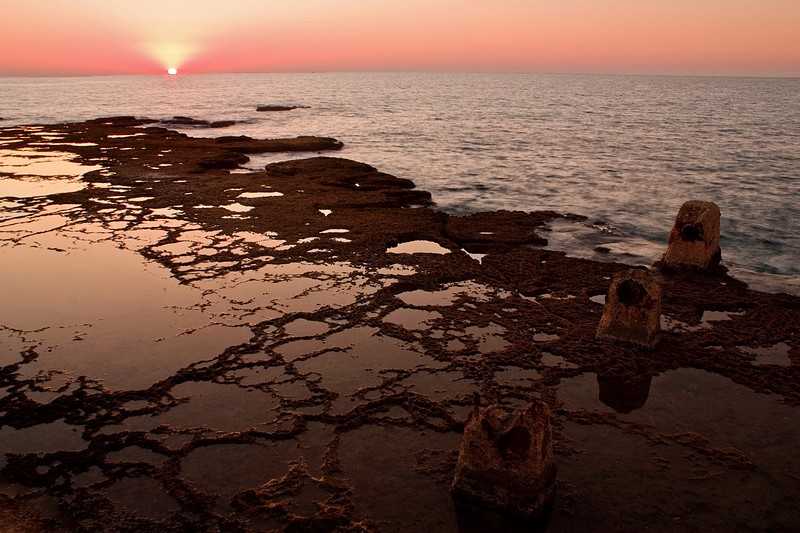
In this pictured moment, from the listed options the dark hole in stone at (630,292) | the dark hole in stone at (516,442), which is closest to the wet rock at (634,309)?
the dark hole in stone at (630,292)

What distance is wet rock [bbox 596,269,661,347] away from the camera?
721cm

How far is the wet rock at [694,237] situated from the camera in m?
9.93

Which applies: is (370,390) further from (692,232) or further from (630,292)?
(692,232)

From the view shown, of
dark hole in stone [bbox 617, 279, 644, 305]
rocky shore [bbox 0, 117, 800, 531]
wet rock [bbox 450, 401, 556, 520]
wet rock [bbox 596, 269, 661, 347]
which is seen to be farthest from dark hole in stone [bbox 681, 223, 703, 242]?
wet rock [bbox 450, 401, 556, 520]

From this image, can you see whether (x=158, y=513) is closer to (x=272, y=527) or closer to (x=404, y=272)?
(x=272, y=527)

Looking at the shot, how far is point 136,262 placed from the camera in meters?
10.4

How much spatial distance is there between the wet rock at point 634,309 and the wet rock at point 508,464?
3.26m

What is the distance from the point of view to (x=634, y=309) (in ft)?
23.8

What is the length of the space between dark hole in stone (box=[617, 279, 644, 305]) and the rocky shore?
1.99ft

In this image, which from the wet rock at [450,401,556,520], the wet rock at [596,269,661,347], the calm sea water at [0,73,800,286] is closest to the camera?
the wet rock at [450,401,556,520]

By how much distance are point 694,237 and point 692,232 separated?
0.10 metres

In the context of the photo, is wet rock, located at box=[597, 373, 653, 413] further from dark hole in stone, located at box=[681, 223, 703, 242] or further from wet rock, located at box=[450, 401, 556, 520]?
dark hole in stone, located at box=[681, 223, 703, 242]

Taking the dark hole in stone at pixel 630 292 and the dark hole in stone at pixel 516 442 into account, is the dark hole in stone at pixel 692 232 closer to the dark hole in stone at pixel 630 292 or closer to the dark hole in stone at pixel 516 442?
the dark hole in stone at pixel 630 292

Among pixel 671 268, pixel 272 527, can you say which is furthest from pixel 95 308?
pixel 671 268
